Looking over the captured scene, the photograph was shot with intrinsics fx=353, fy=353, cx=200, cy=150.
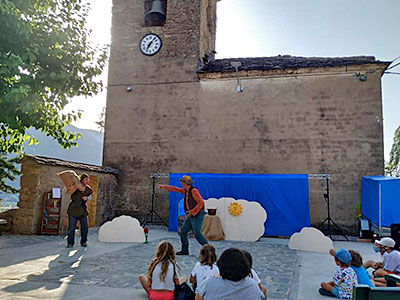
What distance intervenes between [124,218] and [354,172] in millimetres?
7873

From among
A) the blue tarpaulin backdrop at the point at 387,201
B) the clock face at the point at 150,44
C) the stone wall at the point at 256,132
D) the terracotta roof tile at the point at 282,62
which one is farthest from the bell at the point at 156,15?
the blue tarpaulin backdrop at the point at 387,201

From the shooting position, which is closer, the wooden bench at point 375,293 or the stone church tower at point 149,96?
the wooden bench at point 375,293

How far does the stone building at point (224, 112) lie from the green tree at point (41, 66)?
725 centimetres

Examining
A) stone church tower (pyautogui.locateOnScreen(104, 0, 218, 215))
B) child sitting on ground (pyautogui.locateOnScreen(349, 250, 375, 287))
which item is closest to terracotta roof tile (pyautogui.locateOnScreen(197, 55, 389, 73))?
stone church tower (pyautogui.locateOnScreen(104, 0, 218, 215))

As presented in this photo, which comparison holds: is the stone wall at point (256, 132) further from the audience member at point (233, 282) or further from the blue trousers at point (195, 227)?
the audience member at point (233, 282)

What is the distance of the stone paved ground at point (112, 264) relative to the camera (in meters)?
5.00

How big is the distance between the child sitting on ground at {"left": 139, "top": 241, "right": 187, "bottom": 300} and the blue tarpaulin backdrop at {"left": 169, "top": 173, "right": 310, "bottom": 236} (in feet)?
24.9

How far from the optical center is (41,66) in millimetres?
5715

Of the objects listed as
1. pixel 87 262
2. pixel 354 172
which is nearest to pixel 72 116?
pixel 87 262

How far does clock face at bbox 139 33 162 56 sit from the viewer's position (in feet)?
49.0

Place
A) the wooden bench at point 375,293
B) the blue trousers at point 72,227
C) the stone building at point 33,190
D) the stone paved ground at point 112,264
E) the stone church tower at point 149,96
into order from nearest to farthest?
1. the wooden bench at point 375,293
2. the stone paved ground at point 112,264
3. the blue trousers at point 72,227
4. the stone building at point 33,190
5. the stone church tower at point 149,96

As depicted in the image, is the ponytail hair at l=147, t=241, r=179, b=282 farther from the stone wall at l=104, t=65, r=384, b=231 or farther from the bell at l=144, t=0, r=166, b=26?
the bell at l=144, t=0, r=166, b=26

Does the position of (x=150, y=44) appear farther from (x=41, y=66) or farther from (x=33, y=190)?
(x=41, y=66)

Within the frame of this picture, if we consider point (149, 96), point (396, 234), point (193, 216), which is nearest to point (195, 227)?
point (193, 216)
